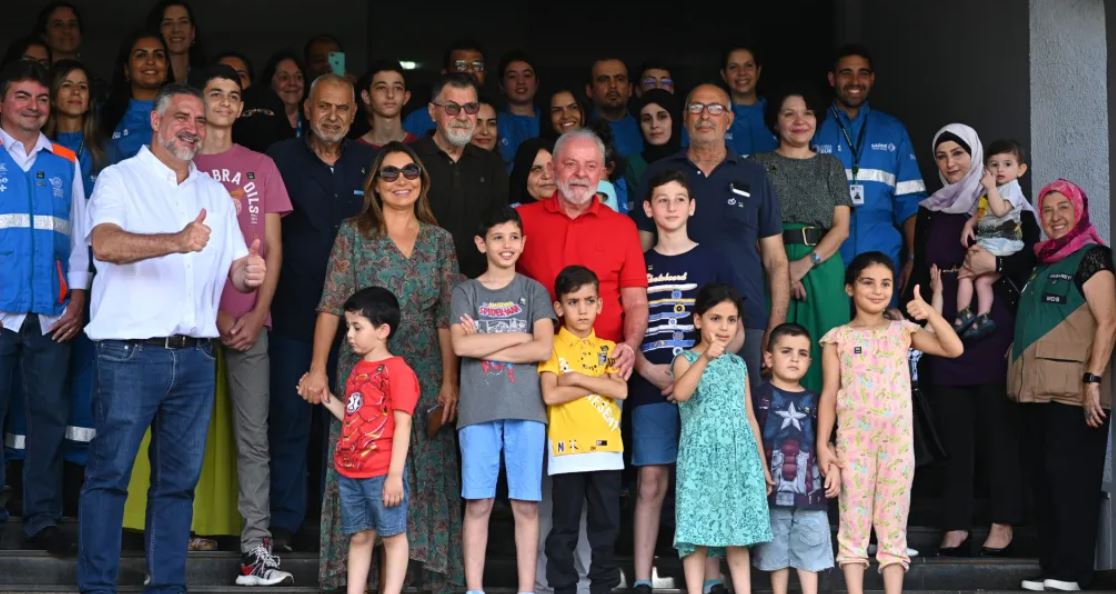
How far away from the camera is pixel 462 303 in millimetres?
5590

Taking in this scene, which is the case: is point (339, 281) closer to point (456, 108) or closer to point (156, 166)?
point (156, 166)

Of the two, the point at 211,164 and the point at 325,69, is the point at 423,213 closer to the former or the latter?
the point at 211,164

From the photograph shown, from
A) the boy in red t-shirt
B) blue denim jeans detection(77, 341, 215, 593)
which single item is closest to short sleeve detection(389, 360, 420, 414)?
the boy in red t-shirt

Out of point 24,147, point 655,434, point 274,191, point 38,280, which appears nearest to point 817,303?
point 655,434

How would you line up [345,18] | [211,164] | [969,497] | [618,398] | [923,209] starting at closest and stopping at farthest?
1. [618,398]
2. [211,164]
3. [969,497]
4. [923,209]
5. [345,18]

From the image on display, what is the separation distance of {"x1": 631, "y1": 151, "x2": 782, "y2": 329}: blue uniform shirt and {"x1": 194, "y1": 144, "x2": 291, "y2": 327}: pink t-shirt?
152 centimetres

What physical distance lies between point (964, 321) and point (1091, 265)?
0.60m

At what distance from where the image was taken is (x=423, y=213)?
582 centimetres

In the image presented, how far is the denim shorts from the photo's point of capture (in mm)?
5547

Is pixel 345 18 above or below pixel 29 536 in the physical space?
above

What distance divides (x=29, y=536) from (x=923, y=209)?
13.8ft

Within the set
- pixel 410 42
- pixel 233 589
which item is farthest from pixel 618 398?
pixel 410 42

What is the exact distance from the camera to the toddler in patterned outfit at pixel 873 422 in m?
5.59

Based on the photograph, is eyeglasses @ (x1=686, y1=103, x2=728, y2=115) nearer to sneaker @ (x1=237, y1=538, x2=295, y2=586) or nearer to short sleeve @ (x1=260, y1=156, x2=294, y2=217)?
short sleeve @ (x1=260, y1=156, x2=294, y2=217)
